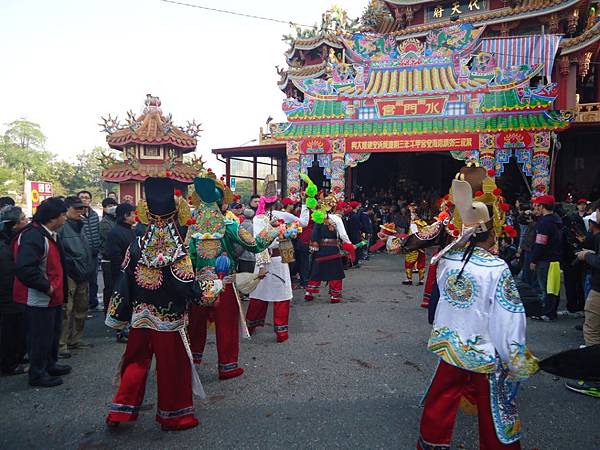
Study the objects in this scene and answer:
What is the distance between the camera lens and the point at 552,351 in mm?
4883

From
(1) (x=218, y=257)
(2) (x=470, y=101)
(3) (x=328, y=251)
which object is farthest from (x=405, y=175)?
(1) (x=218, y=257)

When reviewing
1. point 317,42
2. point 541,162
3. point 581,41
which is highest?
point 317,42

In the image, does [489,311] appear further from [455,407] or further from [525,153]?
[525,153]

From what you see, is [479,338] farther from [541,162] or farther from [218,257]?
[541,162]

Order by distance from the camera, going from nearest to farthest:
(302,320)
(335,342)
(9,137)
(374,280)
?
(335,342), (302,320), (374,280), (9,137)

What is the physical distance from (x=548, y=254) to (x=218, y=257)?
4.69 metres

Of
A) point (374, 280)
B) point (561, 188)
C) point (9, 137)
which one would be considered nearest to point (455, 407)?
point (374, 280)

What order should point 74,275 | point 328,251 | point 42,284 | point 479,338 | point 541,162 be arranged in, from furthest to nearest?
point 541,162 → point 328,251 → point 74,275 → point 42,284 → point 479,338

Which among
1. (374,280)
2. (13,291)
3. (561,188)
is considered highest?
(561,188)

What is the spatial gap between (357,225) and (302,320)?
4661 mm

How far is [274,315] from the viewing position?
5.32 m

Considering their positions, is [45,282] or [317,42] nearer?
[45,282]

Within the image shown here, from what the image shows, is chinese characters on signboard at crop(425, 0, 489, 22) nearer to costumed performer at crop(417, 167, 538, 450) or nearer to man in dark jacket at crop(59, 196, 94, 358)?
man in dark jacket at crop(59, 196, 94, 358)

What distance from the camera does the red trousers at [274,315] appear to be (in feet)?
17.3
